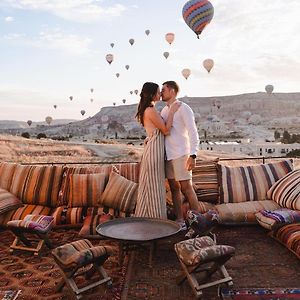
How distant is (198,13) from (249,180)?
13545 millimetres

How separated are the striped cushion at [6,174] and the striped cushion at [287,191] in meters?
3.79

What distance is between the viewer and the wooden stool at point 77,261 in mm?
3781

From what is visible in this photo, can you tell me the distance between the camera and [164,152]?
17.9 feet

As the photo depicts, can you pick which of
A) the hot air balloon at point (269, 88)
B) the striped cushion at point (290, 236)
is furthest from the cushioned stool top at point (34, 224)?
the hot air balloon at point (269, 88)

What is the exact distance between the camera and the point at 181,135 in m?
5.43

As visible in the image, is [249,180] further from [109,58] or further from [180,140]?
[109,58]

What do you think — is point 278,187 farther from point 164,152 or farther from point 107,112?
point 107,112

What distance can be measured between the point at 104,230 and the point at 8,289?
1.06 meters

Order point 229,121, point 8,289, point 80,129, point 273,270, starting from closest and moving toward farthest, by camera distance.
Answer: point 8,289
point 273,270
point 229,121
point 80,129

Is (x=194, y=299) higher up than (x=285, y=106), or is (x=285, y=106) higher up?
(x=285, y=106)

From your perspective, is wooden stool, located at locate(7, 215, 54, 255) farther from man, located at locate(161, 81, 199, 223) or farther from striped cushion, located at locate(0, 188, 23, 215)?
A: man, located at locate(161, 81, 199, 223)

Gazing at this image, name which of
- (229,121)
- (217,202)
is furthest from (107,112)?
(217,202)

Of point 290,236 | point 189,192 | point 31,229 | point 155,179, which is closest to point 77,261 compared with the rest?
point 31,229

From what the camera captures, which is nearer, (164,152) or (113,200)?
(164,152)
